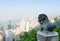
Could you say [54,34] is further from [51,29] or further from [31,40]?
[31,40]

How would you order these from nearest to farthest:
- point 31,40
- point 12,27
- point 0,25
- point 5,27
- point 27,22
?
point 31,40, point 27,22, point 0,25, point 5,27, point 12,27

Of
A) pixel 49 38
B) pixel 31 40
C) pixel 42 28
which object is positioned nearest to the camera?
pixel 49 38

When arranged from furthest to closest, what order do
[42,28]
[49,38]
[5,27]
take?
1. [5,27]
2. [42,28]
3. [49,38]

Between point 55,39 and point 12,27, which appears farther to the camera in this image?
point 12,27

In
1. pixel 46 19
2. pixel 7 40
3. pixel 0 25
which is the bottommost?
pixel 7 40

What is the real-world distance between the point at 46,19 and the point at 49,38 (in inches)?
8.7

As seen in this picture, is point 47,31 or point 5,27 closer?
point 47,31

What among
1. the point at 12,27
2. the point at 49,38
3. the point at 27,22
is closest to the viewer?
the point at 49,38

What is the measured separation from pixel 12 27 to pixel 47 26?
9.63 meters

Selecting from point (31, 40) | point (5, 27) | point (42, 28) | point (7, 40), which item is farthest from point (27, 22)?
point (42, 28)

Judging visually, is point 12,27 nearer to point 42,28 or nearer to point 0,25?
point 0,25

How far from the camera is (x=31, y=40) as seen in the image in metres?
3.36

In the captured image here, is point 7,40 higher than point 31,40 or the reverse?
the reverse

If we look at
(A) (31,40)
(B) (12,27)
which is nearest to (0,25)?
(B) (12,27)
